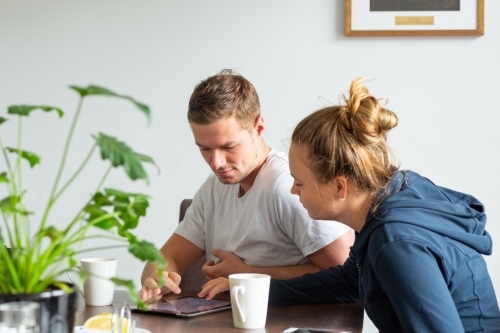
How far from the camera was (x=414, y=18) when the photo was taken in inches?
100

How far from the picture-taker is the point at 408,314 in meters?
1.25

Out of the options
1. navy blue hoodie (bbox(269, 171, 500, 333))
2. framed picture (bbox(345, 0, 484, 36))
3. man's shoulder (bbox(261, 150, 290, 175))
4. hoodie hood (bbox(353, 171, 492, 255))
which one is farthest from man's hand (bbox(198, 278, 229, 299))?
framed picture (bbox(345, 0, 484, 36))

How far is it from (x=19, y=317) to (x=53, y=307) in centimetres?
5

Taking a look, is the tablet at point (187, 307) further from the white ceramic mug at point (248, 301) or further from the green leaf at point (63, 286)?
the green leaf at point (63, 286)

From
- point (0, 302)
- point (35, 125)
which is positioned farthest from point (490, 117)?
point (0, 302)

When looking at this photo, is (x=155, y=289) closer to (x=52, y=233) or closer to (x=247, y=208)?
(x=247, y=208)

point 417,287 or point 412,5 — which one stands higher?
point 412,5

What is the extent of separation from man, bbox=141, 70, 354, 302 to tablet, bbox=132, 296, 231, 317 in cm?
15

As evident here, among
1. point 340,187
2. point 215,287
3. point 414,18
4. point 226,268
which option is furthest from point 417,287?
point 414,18

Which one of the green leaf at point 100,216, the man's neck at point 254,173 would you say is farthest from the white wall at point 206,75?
the green leaf at point 100,216

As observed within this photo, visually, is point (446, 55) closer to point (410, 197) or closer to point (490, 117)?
point (490, 117)

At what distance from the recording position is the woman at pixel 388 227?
125cm

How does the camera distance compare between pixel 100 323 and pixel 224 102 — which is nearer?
pixel 100 323

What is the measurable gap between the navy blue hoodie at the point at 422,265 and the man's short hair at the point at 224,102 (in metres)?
0.49
